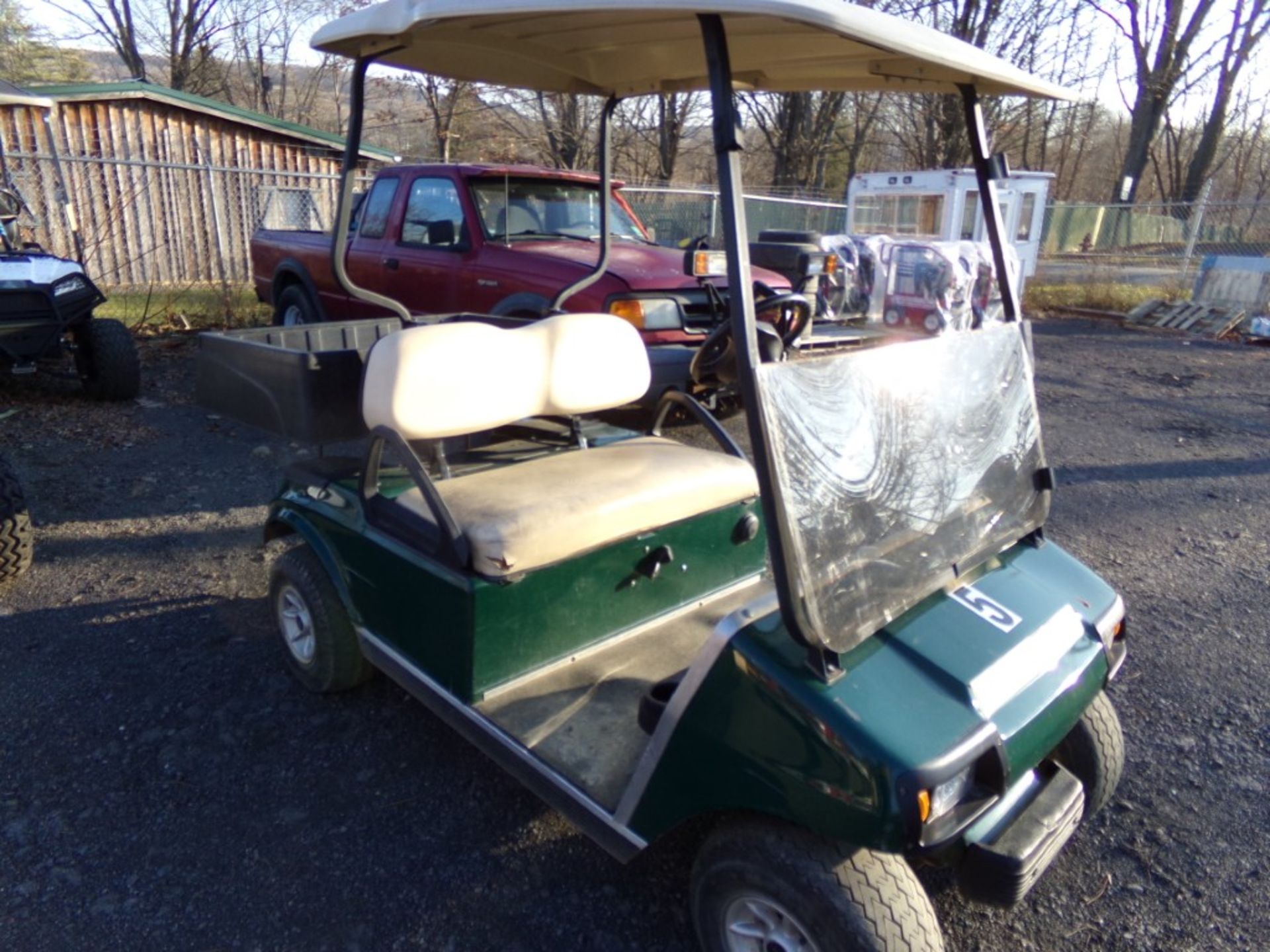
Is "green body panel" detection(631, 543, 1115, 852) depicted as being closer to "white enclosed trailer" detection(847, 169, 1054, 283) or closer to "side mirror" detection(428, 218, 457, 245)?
"side mirror" detection(428, 218, 457, 245)

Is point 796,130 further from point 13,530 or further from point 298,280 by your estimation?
point 13,530

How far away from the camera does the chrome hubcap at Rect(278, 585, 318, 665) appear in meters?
2.85

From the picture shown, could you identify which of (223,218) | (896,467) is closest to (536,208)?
(896,467)

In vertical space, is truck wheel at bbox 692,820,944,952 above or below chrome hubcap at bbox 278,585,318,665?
above

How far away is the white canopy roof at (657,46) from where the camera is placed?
5.27 feet

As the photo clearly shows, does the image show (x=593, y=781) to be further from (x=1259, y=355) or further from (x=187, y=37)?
(x=187, y=37)

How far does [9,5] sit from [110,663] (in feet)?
100

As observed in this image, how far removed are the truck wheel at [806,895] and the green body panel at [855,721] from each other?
67 mm

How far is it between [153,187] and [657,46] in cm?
1328

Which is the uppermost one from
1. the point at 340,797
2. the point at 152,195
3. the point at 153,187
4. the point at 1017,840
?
the point at 153,187

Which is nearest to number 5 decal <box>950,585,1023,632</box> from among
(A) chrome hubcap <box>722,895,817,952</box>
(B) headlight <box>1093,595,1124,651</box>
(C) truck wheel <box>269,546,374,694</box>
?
(B) headlight <box>1093,595,1124,651</box>

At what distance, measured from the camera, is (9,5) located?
2462 cm

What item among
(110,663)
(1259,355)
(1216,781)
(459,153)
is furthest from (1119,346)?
(459,153)

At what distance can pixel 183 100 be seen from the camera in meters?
13.7
